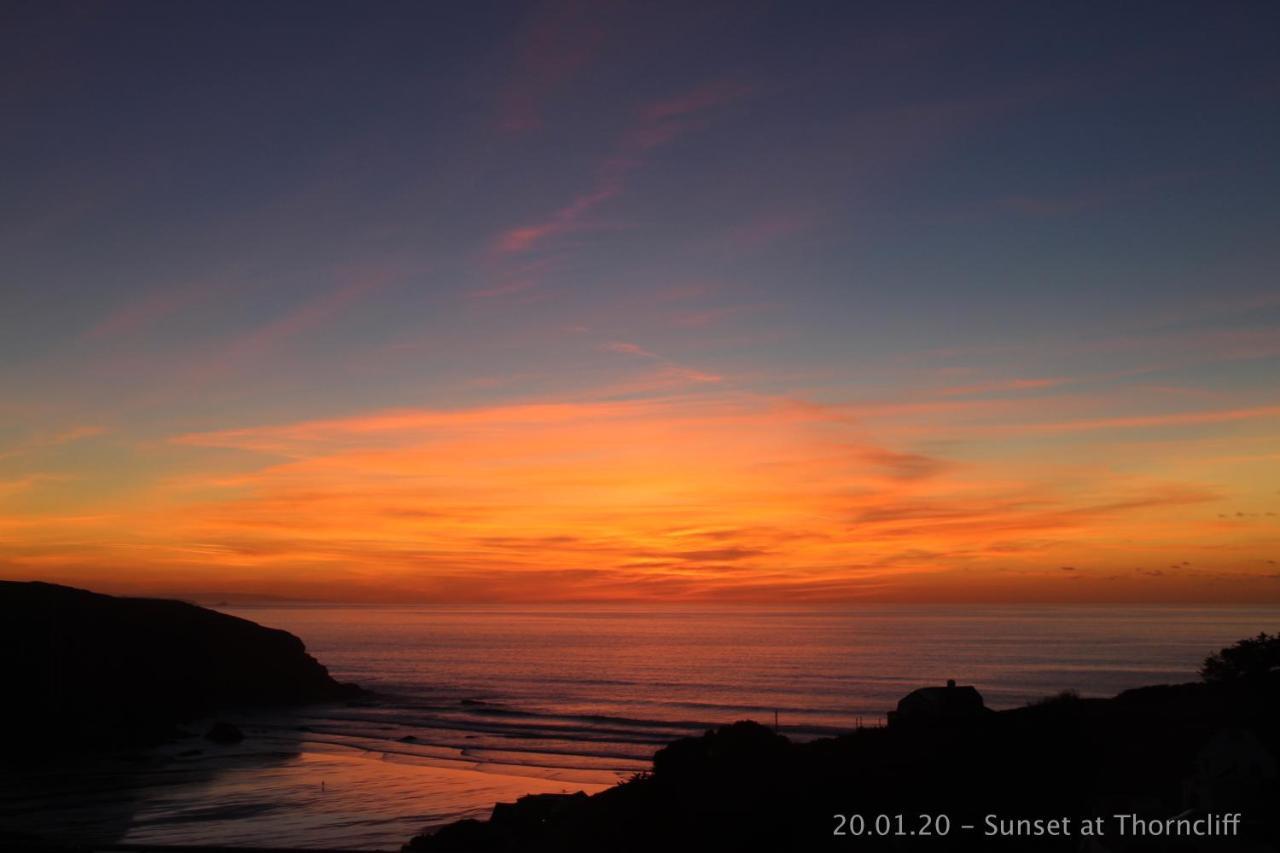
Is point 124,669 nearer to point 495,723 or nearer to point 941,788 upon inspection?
point 495,723

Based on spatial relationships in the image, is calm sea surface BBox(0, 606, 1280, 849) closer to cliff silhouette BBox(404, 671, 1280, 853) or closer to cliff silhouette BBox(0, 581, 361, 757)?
cliff silhouette BBox(0, 581, 361, 757)

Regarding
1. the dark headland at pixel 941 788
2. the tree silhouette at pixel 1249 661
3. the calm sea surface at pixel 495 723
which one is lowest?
the calm sea surface at pixel 495 723

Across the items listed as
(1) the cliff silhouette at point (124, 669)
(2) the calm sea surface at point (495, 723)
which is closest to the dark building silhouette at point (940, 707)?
(2) the calm sea surface at point (495, 723)

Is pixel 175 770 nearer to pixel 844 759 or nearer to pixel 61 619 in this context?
pixel 61 619

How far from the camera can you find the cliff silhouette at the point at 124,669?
240 ft

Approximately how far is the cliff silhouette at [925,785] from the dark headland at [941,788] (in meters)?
0.06

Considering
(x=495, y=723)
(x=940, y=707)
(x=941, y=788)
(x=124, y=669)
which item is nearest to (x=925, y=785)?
(x=941, y=788)

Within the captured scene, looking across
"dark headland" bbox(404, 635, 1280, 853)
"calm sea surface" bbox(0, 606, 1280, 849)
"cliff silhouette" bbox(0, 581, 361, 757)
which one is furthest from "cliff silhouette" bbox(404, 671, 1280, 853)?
"cliff silhouette" bbox(0, 581, 361, 757)

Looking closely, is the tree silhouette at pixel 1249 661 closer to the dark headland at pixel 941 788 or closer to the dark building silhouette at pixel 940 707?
the dark headland at pixel 941 788

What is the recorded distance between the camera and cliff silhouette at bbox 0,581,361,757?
73250 mm

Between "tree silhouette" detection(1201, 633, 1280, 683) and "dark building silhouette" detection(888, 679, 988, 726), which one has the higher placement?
"tree silhouette" detection(1201, 633, 1280, 683)

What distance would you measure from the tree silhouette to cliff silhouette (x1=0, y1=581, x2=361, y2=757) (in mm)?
78537

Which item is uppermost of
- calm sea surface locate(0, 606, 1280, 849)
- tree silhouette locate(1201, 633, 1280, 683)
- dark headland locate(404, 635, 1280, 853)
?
tree silhouette locate(1201, 633, 1280, 683)

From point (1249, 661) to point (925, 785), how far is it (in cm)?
2909
